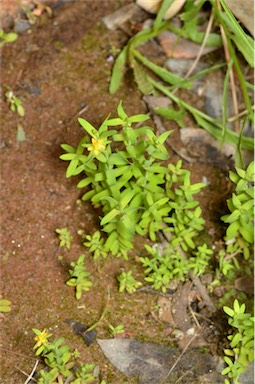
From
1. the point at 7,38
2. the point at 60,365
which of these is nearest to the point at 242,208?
the point at 60,365

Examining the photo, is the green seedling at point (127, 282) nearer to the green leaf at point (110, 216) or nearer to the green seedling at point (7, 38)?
the green leaf at point (110, 216)

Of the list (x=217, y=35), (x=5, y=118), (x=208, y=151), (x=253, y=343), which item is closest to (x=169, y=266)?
(x=253, y=343)

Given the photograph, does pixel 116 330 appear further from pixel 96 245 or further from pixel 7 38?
pixel 7 38

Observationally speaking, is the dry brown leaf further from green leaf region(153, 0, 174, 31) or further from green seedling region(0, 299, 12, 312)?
green seedling region(0, 299, 12, 312)

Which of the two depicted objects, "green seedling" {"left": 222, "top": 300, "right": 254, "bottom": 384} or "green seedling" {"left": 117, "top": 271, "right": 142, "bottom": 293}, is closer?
"green seedling" {"left": 222, "top": 300, "right": 254, "bottom": 384}

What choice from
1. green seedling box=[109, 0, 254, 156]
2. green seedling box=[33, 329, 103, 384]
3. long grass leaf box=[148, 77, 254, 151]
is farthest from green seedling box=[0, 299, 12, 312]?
→ long grass leaf box=[148, 77, 254, 151]

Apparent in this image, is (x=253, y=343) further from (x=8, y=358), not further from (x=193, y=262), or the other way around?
(x=8, y=358)
